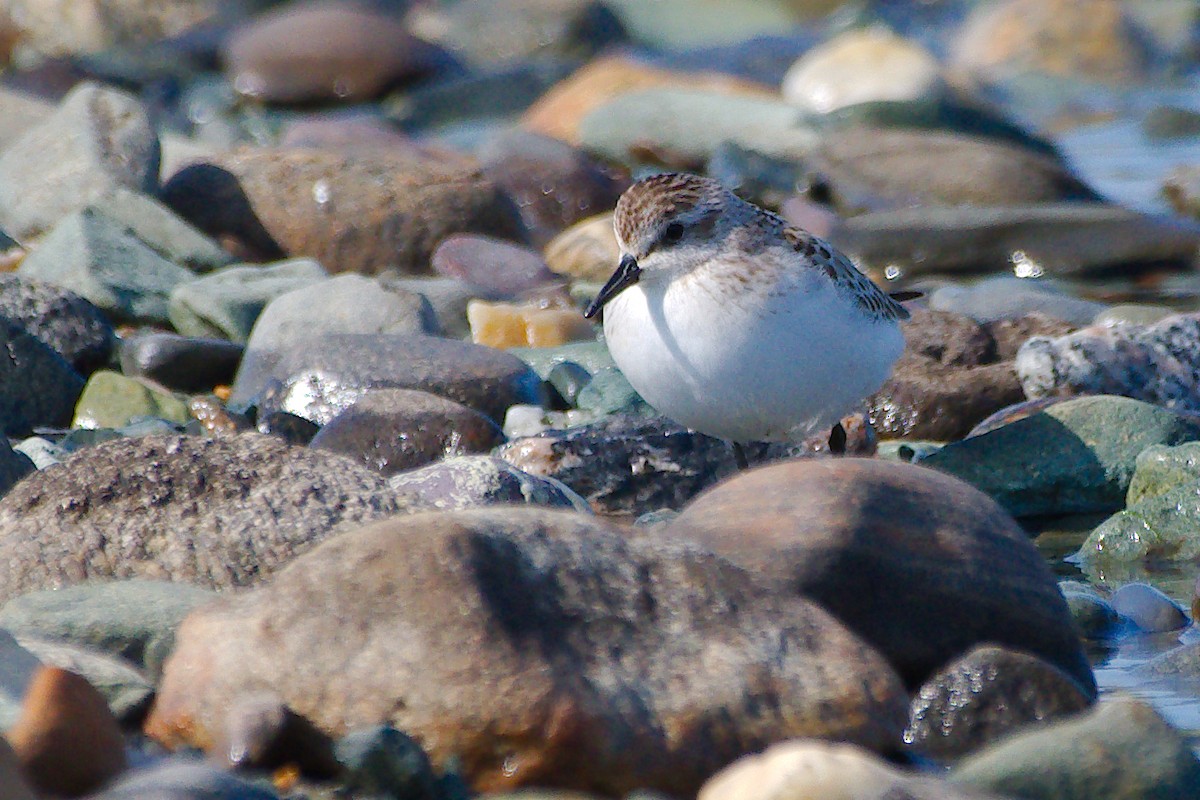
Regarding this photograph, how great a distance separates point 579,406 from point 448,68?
519 inches

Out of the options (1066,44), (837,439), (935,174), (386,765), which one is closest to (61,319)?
(837,439)

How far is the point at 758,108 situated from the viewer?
15719mm

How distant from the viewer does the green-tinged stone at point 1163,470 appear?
662 cm

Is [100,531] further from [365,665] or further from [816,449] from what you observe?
[816,449]

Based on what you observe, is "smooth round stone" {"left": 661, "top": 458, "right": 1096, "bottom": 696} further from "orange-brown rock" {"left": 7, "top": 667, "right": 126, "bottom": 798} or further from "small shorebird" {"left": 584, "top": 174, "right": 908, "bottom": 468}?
"orange-brown rock" {"left": 7, "top": 667, "right": 126, "bottom": 798}

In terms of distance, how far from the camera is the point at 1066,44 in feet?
69.1

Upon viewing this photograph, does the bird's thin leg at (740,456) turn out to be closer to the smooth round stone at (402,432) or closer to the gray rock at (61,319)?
the smooth round stone at (402,432)

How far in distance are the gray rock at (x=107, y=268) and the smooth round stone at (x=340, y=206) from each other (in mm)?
1331

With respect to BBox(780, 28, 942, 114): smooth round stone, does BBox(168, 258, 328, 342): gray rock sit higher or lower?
higher

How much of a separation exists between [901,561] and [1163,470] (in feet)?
7.69

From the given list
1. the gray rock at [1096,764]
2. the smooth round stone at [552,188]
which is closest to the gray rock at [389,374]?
the gray rock at [1096,764]

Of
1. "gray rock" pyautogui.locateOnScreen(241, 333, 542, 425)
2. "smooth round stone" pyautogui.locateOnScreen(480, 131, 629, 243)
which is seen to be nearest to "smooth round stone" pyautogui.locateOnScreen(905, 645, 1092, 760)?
"gray rock" pyautogui.locateOnScreen(241, 333, 542, 425)

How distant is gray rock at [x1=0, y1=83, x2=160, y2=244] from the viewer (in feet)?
36.4

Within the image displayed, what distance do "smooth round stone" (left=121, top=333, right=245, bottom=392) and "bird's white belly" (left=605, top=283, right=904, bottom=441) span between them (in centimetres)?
294
